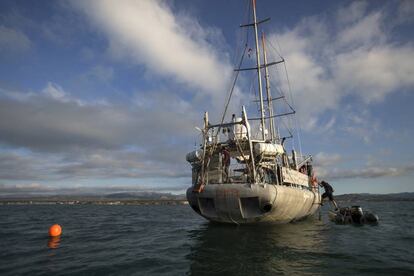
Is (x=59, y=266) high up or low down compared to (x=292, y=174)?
down

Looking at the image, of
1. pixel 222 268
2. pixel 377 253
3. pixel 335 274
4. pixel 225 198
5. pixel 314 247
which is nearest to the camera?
pixel 335 274

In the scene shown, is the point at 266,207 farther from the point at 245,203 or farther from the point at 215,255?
the point at 215,255

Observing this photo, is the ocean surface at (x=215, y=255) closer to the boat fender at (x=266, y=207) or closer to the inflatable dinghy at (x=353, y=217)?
the boat fender at (x=266, y=207)

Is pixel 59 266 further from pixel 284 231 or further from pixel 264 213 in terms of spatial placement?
pixel 284 231

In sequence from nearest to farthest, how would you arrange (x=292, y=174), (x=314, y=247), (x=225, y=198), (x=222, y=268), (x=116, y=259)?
(x=222, y=268), (x=116, y=259), (x=314, y=247), (x=225, y=198), (x=292, y=174)

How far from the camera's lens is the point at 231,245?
17.4m

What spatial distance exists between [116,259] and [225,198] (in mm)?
9650

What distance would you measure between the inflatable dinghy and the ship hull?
9.54 m

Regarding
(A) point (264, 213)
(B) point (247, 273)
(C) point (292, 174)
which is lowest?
(B) point (247, 273)

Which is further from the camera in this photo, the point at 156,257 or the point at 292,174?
the point at 292,174

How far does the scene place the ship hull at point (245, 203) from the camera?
2181 centimetres

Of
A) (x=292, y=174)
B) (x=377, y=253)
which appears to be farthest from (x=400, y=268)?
(x=292, y=174)

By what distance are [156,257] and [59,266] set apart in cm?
396

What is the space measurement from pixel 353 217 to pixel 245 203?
14169 mm
